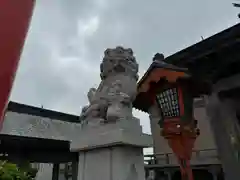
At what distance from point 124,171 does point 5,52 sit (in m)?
1.78

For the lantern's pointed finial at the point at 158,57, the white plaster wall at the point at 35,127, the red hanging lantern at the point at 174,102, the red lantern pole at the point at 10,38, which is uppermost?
the lantern's pointed finial at the point at 158,57

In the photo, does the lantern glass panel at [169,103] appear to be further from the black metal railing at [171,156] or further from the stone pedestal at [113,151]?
the black metal railing at [171,156]

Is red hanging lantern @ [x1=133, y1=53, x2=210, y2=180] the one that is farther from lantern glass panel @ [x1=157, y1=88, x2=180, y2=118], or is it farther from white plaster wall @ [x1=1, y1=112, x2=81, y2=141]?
white plaster wall @ [x1=1, y1=112, x2=81, y2=141]

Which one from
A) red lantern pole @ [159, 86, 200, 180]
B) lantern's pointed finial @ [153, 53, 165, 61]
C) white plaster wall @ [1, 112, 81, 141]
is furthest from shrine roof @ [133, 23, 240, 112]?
white plaster wall @ [1, 112, 81, 141]

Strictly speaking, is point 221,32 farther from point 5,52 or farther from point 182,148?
point 5,52

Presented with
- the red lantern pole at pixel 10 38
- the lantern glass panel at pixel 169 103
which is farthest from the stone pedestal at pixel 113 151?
the red lantern pole at pixel 10 38

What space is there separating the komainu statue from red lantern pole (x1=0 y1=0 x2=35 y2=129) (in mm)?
1733

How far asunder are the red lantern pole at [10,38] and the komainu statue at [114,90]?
5.69 feet

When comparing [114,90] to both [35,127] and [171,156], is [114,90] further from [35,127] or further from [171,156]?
[171,156]

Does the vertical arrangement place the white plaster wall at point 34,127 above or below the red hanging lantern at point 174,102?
above

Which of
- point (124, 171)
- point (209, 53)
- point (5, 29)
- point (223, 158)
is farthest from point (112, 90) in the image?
point (223, 158)

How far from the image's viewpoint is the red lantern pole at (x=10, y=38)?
59 centimetres

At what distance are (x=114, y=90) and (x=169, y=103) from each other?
0.66 meters

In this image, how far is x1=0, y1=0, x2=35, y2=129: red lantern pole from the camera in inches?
23.1
